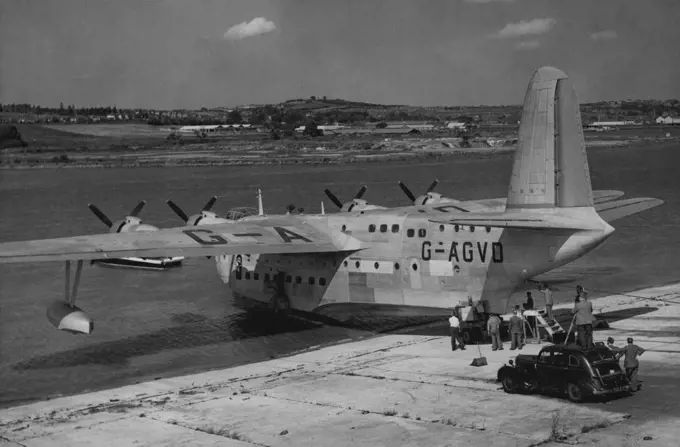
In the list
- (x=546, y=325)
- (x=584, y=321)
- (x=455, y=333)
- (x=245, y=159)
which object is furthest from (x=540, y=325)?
(x=245, y=159)

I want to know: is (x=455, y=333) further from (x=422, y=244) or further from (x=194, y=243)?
(x=194, y=243)

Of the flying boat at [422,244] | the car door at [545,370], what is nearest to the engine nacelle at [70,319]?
the flying boat at [422,244]

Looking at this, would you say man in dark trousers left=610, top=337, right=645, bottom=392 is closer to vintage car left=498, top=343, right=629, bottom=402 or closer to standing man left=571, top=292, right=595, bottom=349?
vintage car left=498, top=343, right=629, bottom=402

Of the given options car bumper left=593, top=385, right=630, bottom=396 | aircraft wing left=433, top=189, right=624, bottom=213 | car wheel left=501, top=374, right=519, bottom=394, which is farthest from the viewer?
aircraft wing left=433, top=189, right=624, bottom=213

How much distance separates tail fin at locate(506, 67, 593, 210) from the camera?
28.1 meters

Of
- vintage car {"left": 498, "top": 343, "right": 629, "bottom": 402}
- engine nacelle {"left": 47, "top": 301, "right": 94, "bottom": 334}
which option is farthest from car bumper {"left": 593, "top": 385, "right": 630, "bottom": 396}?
engine nacelle {"left": 47, "top": 301, "right": 94, "bottom": 334}

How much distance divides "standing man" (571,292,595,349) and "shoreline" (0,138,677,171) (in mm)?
113802

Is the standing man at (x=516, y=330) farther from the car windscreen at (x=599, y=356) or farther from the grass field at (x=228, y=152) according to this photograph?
the grass field at (x=228, y=152)

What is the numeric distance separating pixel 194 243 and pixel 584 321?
13.2 m

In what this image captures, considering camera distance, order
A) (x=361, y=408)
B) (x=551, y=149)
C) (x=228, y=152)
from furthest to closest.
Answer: (x=228, y=152), (x=551, y=149), (x=361, y=408)

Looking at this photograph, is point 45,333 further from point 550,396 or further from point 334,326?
point 550,396

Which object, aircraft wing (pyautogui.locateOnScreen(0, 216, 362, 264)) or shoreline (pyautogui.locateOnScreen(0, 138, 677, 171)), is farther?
shoreline (pyautogui.locateOnScreen(0, 138, 677, 171))

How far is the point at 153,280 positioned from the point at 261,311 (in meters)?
11.3

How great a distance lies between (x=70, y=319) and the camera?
29.2 metres
